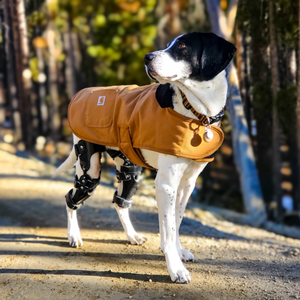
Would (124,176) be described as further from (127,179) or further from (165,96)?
(165,96)

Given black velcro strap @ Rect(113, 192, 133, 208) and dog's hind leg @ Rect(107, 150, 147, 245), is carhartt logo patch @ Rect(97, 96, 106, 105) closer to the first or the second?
dog's hind leg @ Rect(107, 150, 147, 245)

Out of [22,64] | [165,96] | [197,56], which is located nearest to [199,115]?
[165,96]

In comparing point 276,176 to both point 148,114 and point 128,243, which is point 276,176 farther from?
point 148,114

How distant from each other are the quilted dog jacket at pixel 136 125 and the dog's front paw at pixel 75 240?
115cm

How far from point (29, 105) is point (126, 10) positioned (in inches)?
213

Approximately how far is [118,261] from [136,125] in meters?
1.41

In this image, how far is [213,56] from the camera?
299cm

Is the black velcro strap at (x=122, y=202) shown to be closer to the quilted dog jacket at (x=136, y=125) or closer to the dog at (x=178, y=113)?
the dog at (x=178, y=113)

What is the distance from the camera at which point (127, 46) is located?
13.8 m

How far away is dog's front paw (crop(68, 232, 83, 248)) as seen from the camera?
430 cm

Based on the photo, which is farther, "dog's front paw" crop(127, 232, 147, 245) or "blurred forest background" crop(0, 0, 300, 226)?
"blurred forest background" crop(0, 0, 300, 226)

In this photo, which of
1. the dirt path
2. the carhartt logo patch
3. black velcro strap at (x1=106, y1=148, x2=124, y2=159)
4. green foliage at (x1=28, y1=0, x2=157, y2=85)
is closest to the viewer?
the dirt path

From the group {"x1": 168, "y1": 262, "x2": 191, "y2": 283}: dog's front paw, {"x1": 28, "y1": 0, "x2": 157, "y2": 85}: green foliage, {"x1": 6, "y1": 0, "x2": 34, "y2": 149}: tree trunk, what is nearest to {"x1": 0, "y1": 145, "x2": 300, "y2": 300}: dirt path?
{"x1": 168, "y1": 262, "x2": 191, "y2": 283}: dog's front paw

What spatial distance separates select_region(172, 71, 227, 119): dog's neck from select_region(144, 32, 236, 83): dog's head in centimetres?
7
